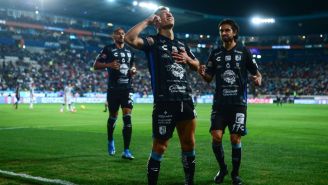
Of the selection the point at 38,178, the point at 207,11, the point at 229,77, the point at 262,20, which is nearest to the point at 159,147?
the point at 229,77

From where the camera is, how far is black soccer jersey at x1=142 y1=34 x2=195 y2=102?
576 cm

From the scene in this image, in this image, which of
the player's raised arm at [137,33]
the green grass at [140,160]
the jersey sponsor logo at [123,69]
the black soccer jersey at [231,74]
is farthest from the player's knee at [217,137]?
the jersey sponsor logo at [123,69]

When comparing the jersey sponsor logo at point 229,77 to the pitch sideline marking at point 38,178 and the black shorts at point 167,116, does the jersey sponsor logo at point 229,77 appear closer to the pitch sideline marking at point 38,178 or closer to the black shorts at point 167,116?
the black shorts at point 167,116

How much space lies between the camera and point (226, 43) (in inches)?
284

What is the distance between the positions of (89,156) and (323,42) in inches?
3027

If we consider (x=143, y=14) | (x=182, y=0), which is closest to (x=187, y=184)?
(x=182, y=0)

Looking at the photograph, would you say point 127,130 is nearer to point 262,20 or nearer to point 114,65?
point 114,65

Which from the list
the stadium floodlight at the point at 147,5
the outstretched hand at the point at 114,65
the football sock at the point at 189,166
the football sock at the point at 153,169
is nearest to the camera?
the football sock at the point at 153,169

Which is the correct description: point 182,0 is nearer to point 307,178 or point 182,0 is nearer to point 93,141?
point 93,141

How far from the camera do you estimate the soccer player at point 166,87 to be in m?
5.68

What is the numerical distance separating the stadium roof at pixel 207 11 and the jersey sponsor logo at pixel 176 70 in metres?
52.4

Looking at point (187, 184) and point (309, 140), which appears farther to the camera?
point (309, 140)

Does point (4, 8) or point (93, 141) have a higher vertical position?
point (4, 8)

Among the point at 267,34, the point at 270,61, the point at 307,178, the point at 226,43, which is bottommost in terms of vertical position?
the point at 307,178
